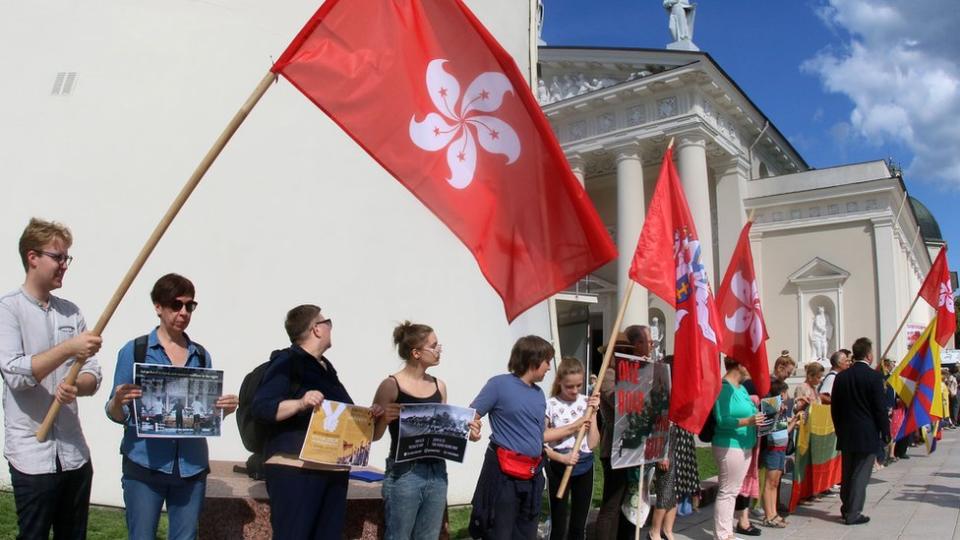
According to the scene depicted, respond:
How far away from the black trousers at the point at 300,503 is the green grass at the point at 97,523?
2395mm

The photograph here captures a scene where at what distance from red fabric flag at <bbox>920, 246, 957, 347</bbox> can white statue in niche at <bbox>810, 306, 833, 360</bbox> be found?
618 inches

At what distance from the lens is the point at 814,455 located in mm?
8781

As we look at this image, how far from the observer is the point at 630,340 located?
594 centimetres

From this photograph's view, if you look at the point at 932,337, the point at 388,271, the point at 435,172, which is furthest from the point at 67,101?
the point at 932,337

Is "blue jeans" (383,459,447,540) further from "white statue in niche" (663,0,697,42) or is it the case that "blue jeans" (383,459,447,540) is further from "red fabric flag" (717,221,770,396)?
"white statue in niche" (663,0,697,42)

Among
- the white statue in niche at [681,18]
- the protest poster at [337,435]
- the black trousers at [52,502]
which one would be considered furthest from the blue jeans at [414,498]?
the white statue in niche at [681,18]

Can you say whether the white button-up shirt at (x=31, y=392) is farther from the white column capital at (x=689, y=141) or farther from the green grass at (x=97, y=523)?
the white column capital at (x=689, y=141)

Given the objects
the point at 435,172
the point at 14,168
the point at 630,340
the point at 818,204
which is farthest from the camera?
the point at 818,204

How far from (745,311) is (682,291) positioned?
5.30ft

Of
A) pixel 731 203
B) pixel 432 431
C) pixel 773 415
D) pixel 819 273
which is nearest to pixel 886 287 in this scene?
pixel 819 273

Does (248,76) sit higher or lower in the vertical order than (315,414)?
higher

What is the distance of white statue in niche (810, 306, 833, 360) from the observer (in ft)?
86.7

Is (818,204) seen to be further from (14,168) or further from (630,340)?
(14,168)

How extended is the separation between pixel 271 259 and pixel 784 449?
551 cm
